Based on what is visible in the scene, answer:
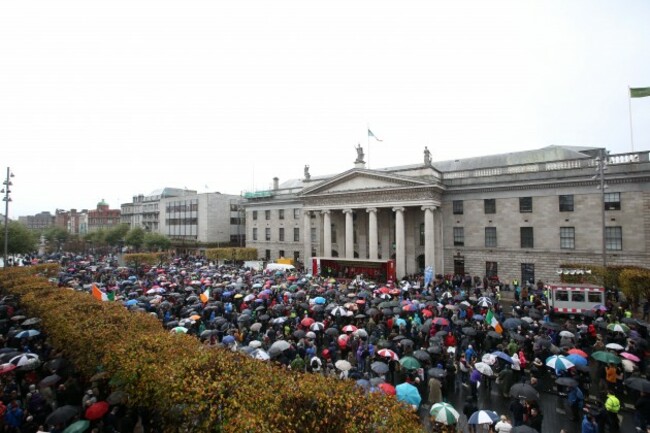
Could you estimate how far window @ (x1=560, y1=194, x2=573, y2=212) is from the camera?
32219 mm

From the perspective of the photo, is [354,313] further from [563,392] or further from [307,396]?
[307,396]

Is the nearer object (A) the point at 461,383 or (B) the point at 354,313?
(A) the point at 461,383

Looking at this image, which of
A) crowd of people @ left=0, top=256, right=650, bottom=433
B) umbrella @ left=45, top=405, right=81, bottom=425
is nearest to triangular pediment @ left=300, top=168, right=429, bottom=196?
crowd of people @ left=0, top=256, right=650, bottom=433

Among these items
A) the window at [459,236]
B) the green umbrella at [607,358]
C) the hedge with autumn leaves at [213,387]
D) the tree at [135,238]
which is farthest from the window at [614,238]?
the tree at [135,238]

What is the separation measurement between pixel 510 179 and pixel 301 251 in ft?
94.9

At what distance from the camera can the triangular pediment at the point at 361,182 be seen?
3797 centimetres

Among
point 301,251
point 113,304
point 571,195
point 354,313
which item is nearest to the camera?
point 113,304

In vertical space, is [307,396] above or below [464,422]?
above

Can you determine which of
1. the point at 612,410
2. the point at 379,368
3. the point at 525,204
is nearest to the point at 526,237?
the point at 525,204

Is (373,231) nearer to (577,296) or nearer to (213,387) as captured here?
(577,296)

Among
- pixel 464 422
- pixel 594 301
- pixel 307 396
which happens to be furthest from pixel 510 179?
pixel 307 396

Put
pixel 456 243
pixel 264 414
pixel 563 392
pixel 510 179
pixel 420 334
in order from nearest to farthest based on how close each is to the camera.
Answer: pixel 264 414
pixel 563 392
pixel 420 334
pixel 510 179
pixel 456 243

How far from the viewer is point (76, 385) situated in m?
11.7

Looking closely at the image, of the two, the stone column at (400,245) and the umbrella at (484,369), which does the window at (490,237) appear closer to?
the stone column at (400,245)
